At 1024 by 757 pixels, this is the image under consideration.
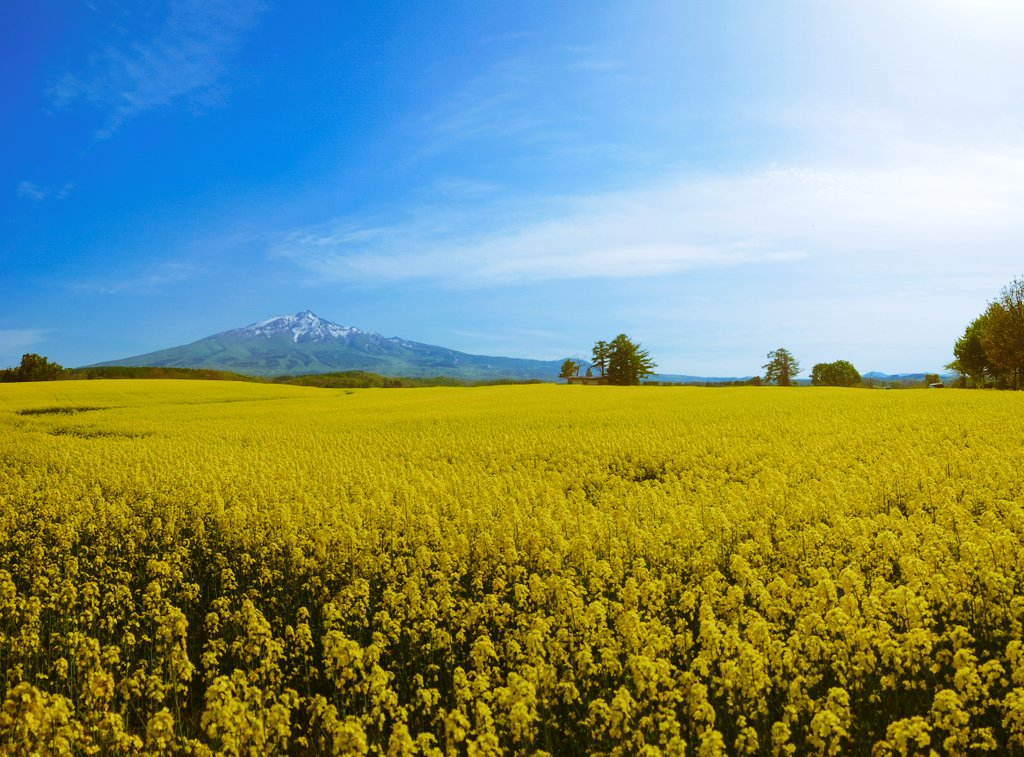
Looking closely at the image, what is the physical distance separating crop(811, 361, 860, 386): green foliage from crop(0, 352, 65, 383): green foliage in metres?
121

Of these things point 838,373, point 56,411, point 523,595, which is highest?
point 838,373

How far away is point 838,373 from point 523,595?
114 meters

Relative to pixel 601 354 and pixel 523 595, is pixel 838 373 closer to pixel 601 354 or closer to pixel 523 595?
pixel 601 354

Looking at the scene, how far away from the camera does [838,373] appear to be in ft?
342

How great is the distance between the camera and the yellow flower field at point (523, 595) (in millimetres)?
4496

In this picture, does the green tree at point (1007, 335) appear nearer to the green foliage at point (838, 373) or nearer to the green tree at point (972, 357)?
the green tree at point (972, 357)

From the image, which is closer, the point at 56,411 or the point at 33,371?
the point at 56,411

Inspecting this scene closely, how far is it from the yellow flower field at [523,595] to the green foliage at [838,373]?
9403 centimetres

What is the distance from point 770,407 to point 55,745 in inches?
1203

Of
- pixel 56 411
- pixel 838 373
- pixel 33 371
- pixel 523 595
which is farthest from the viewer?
pixel 838 373

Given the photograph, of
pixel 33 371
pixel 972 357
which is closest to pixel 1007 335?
pixel 972 357

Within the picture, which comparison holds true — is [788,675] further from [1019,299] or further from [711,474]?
[1019,299]

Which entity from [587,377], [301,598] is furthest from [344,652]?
[587,377]

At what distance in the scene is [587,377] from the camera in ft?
319
